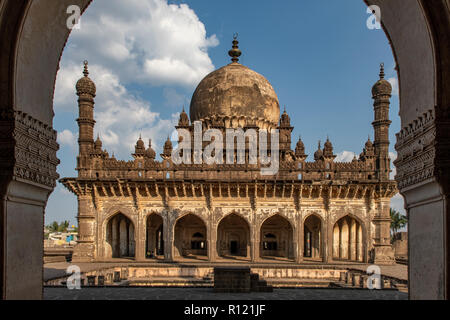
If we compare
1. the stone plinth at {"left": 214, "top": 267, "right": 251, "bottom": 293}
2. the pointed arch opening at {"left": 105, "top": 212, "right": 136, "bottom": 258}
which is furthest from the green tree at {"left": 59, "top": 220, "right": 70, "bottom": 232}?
the stone plinth at {"left": 214, "top": 267, "right": 251, "bottom": 293}

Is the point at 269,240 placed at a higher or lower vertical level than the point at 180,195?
lower

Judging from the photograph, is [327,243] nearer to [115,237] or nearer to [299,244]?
[299,244]

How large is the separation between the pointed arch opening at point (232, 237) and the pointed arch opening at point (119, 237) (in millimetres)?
5250

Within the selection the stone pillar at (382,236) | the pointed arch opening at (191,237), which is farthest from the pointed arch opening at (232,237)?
the stone pillar at (382,236)

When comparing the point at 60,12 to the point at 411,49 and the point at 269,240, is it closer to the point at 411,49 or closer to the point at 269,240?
the point at 411,49

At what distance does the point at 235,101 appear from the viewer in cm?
2505

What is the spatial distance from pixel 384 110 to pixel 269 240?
397 inches

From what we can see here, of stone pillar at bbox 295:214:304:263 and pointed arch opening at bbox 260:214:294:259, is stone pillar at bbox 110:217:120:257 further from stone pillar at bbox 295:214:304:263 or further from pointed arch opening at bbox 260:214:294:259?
stone pillar at bbox 295:214:304:263

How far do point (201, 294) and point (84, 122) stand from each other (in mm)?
13764

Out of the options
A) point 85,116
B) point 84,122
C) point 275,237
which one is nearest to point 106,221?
point 84,122

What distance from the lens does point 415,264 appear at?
4914 mm

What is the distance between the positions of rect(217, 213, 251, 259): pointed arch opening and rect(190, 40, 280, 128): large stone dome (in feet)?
19.5
